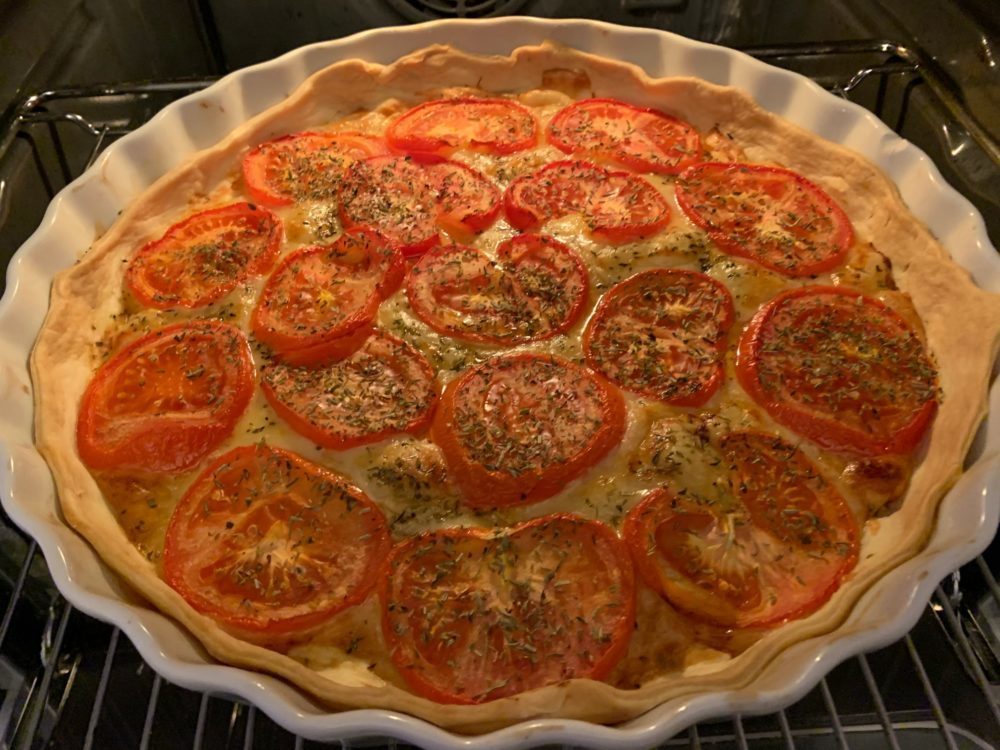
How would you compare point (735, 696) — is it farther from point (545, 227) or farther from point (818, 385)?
point (545, 227)

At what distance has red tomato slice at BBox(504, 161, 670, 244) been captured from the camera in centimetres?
223

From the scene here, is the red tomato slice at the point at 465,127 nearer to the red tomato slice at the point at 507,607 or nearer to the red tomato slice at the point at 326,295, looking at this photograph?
the red tomato slice at the point at 326,295

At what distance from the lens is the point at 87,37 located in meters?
2.78

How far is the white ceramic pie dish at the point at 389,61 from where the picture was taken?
143 centimetres

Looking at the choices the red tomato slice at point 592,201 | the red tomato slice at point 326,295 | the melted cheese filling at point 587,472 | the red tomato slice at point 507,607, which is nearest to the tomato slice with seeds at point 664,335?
the melted cheese filling at point 587,472

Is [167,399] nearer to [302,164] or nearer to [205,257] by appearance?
[205,257]

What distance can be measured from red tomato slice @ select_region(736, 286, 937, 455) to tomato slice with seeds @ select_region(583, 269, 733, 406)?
0.09 metres

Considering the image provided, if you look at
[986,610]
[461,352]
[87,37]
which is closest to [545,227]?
[461,352]

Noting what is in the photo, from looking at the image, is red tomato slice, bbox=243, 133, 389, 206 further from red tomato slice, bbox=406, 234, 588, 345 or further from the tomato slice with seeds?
the tomato slice with seeds

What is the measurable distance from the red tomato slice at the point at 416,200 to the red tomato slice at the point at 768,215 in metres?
0.57

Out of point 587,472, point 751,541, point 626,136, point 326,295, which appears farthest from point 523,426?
point 626,136

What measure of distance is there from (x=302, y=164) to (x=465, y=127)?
51cm

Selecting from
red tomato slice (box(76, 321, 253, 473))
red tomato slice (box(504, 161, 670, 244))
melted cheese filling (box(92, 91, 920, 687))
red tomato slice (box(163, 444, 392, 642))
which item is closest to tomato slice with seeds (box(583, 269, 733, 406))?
melted cheese filling (box(92, 91, 920, 687))

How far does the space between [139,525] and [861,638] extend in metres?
1.45
